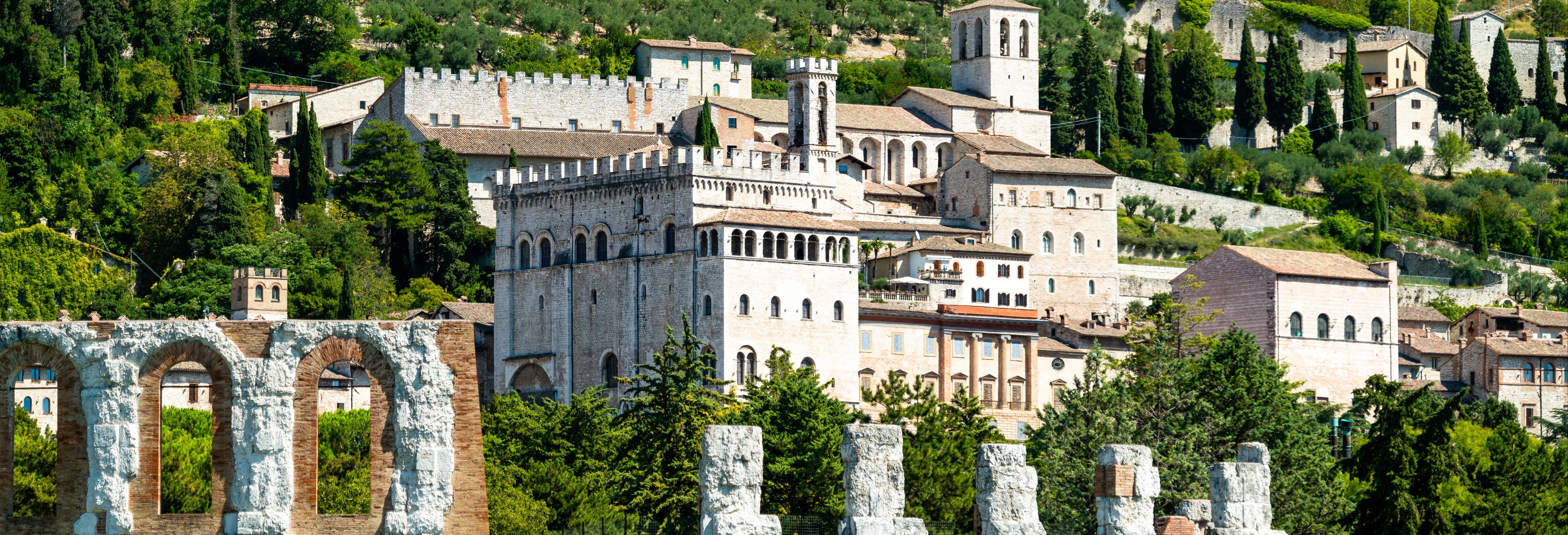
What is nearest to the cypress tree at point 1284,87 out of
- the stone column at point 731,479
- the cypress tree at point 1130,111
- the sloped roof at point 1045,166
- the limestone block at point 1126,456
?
the cypress tree at point 1130,111

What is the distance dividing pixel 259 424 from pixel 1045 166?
2364 inches

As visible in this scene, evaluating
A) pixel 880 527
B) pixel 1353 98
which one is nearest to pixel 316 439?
pixel 880 527

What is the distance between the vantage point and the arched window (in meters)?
69.6

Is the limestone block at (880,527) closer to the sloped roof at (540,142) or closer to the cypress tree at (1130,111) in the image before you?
the sloped roof at (540,142)

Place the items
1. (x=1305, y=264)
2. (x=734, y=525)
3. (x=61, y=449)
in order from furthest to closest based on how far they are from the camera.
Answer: (x=1305, y=264), (x=61, y=449), (x=734, y=525)

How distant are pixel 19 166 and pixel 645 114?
75.1 feet

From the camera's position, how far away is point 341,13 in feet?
342

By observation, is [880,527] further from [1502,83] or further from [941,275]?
[1502,83]

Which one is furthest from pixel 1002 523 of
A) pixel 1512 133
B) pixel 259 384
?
pixel 1512 133

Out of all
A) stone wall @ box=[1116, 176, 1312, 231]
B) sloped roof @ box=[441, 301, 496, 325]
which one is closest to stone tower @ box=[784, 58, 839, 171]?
sloped roof @ box=[441, 301, 496, 325]

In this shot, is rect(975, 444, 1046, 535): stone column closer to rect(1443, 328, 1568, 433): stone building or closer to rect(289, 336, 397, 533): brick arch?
rect(289, 336, 397, 533): brick arch

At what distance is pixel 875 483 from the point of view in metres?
27.0

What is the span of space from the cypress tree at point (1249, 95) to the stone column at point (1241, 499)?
268 feet

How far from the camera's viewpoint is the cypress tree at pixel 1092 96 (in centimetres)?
10350
